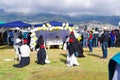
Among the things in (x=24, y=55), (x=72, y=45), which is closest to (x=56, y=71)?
(x=72, y=45)

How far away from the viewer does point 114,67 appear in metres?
3.68

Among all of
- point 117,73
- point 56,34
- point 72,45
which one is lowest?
point 72,45

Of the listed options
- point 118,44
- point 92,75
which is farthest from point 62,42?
point 92,75

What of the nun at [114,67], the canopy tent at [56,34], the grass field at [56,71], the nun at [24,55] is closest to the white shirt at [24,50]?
the nun at [24,55]

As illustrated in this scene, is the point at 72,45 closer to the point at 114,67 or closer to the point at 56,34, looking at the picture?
the point at 56,34

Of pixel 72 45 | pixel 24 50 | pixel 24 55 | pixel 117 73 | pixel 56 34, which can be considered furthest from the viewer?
pixel 56 34

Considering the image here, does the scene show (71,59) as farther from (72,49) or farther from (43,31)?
(43,31)


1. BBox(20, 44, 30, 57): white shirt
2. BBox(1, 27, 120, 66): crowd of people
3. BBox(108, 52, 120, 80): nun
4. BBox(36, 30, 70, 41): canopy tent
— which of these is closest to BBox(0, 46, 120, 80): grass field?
→ BBox(1, 27, 120, 66): crowd of people

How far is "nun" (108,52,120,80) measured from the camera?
3580 mm

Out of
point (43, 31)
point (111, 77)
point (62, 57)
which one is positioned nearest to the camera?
point (111, 77)

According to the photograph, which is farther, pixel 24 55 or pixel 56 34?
pixel 56 34

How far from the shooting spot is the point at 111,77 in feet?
12.3

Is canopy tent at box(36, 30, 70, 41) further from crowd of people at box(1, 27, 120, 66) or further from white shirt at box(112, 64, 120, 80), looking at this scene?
white shirt at box(112, 64, 120, 80)

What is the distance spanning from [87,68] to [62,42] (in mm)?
10024
